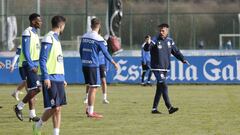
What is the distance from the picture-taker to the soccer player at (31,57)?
14781mm

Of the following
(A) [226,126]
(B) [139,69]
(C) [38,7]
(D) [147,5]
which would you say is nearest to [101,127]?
(A) [226,126]

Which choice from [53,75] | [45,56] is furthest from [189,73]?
[45,56]

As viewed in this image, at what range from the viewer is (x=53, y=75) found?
484 inches

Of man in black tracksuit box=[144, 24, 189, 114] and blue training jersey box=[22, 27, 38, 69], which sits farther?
man in black tracksuit box=[144, 24, 189, 114]

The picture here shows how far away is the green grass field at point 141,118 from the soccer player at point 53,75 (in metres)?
1.16

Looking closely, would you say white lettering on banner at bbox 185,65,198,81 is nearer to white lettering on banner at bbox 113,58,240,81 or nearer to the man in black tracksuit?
Answer: white lettering on banner at bbox 113,58,240,81

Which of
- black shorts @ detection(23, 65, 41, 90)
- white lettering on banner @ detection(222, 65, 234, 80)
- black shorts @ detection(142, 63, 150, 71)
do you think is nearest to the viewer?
black shorts @ detection(23, 65, 41, 90)

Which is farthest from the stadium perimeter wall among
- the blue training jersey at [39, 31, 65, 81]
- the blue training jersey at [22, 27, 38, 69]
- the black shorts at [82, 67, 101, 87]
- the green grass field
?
the blue training jersey at [39, 31, 65, 81]

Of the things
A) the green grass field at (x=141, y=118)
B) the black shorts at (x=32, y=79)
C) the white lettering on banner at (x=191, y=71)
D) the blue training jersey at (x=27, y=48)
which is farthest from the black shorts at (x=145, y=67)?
the blue training jersey at (x=27, y=48)

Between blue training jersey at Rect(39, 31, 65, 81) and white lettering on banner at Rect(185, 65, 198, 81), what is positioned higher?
blue training jersey at Rect(39, 31, 65, 81)

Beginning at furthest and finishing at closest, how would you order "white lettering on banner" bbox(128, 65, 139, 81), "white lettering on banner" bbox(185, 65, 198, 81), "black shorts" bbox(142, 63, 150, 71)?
"white lettering on banner" bbox(128, 65, 139, 81) → "white lettering on banner" bbox(185, 65, 198, 81) → "black shorts" bbox(142, 63, 150, 71)

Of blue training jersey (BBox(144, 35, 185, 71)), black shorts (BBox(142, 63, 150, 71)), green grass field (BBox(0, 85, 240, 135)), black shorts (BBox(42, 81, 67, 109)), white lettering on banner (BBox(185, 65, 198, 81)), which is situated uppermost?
blue training jersey (BBox(144, 35, 185, 71))

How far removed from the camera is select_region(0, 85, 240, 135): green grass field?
1354 cm

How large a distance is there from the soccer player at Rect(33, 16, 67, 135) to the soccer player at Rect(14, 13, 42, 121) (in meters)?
2.49
